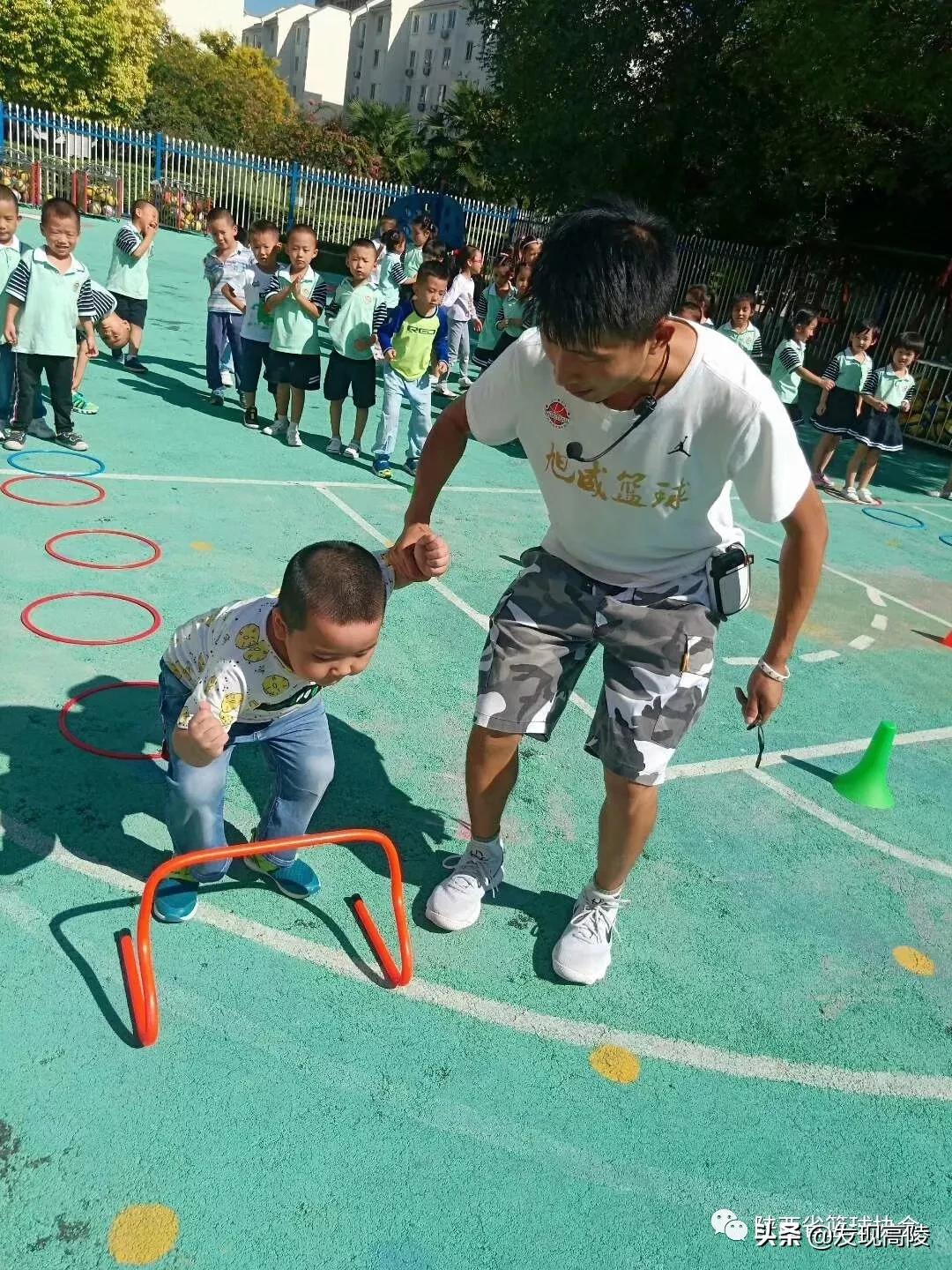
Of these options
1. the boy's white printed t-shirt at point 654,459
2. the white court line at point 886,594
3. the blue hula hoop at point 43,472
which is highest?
the boy's white printed t-shirt at point 654,459

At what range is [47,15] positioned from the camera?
1508 inches

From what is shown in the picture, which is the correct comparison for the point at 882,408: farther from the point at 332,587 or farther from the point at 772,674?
the point at 332,587

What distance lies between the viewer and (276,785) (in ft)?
11.4

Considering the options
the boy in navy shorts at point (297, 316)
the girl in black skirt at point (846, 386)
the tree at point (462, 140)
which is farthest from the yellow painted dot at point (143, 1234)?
the tree at point (462, 140)

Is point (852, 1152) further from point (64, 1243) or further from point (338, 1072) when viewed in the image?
point (64, 1243)

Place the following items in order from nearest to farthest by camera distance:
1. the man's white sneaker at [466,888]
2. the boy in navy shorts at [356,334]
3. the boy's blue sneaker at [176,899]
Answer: the boy's blue sneaker at [176,899]
the man's white sneaker at [466,888]
the boy in navy shorts at [356,334]

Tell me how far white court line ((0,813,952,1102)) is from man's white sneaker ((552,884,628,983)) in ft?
0.62

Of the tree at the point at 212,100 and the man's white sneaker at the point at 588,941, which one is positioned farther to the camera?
the tree at the point at 212,100

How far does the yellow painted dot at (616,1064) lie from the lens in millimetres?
3023

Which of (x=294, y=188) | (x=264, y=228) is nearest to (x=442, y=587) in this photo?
(x=264, y=228)

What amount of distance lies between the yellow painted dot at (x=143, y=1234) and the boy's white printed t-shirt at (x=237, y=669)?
119 centimetres

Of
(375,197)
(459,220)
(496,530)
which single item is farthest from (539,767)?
(375,197)

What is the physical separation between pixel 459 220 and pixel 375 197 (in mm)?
4861

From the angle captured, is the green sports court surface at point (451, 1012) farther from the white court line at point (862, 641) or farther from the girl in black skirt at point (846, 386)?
the girl in black skirt at point (846, 386)
